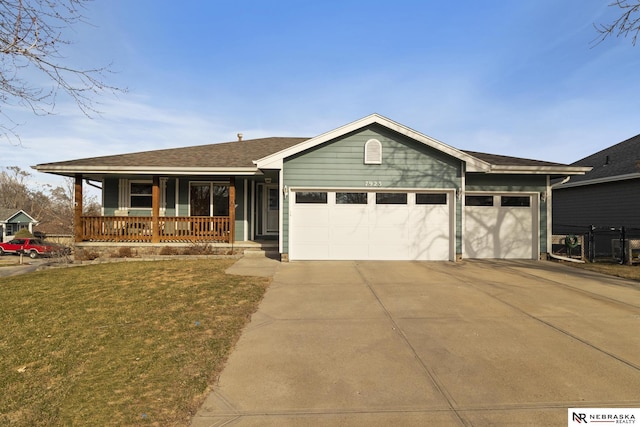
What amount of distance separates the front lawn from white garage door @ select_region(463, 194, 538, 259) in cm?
780

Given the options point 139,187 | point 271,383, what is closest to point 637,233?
point 271,383

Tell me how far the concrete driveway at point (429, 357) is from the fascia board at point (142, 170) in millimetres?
5567

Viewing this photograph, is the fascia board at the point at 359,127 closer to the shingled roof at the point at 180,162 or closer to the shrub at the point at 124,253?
the shingled roof at the point at 180,162

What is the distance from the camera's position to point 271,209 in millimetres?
13500

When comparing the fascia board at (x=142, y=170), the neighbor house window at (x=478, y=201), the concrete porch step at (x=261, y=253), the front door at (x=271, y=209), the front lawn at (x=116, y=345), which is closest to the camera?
the front lawn at (x=116, y=345)

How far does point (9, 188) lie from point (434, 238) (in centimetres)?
6802

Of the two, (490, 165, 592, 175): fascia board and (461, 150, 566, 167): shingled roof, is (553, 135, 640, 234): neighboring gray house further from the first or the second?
(461, 150, 566, 167): shingled roof

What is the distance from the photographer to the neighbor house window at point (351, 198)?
10453 millimetres

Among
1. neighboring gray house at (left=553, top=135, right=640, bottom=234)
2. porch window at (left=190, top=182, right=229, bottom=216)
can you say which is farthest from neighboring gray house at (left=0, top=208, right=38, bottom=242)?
neighboring gray house at (left=553, top=135, right=640, bottom=234)

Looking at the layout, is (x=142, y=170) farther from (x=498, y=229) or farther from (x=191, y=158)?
(x=498, y=229)

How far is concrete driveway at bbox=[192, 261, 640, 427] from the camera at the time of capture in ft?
9.16

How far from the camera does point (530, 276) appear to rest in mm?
8305

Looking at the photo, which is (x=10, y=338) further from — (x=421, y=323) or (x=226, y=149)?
(x=226, y=149)

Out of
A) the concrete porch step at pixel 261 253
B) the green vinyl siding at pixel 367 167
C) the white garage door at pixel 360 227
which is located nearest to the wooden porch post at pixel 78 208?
the concrete porch step at pixel 261 253
